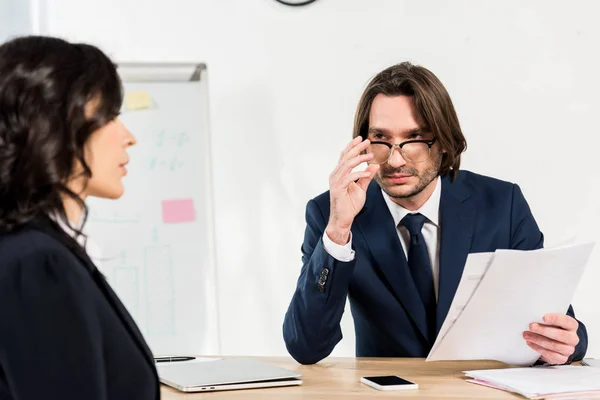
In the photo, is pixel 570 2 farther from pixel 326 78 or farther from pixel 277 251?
pixel 277 251

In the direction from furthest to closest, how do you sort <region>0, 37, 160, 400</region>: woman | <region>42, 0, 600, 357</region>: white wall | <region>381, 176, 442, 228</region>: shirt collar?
1. <region>42, 0, 600, 357</region>: white wall
2. <region>381, 176, 442, 228</region>: shirt collar
3. <region>0, 37, 160, 400</region>: woman

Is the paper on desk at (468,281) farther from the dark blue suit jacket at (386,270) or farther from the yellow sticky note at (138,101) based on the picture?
the yellow sticky note at (138,101)

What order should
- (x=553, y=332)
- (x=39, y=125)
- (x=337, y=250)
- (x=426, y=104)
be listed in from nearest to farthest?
(x=39, y=125) → (x=553, y=332) → (x=337, y=250) → (x=426, y=104)

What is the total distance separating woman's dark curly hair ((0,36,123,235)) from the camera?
96 cm

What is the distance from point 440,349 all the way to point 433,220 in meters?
0.51

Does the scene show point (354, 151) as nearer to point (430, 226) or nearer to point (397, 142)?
point (397, 142)

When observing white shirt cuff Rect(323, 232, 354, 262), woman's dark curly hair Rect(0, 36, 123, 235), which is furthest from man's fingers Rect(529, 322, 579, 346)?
woman's dark curly hair Rect(0, 36, 123, 235)

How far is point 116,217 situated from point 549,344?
67.6 inches

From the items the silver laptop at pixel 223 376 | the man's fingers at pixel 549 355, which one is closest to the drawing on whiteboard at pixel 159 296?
the silver laptop at pixel 223 376

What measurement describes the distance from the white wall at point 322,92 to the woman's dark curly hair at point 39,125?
175 centimetres

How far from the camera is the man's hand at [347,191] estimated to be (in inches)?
69.0

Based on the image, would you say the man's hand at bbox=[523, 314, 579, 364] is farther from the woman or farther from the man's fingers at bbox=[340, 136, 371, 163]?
the woman

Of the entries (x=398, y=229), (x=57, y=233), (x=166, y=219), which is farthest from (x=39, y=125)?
(x=166, y=219)

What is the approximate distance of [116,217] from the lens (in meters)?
2.75
